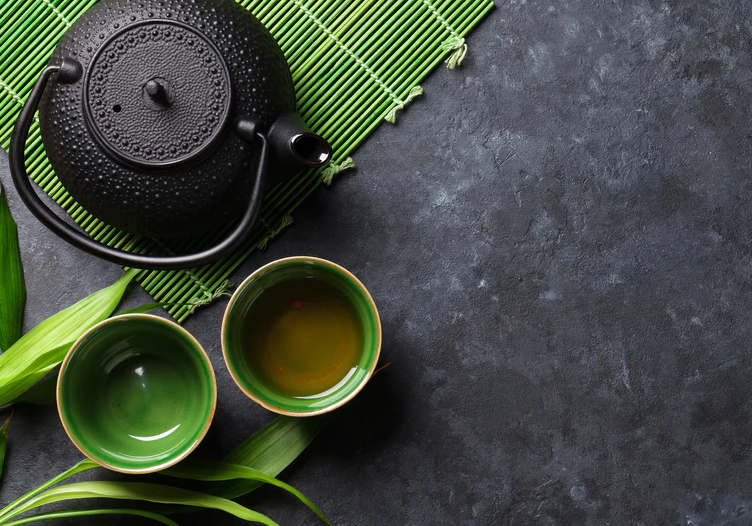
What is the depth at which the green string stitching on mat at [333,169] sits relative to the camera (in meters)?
0.98

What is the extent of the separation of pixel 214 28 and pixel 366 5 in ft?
0.89

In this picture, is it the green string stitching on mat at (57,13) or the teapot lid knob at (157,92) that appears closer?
the teapot lid knob at (157,92)

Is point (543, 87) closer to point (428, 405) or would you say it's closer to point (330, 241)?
point (330, 241)

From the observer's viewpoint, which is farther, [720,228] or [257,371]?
[720,228]

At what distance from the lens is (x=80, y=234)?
793 millimetres

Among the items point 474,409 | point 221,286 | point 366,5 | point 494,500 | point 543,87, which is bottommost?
point 494,500

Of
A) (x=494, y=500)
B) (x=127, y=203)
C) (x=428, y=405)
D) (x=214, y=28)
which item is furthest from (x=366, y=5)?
(x=494, y=500)

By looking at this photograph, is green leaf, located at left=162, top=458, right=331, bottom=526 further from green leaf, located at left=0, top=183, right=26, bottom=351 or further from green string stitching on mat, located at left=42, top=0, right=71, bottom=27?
green string stitching on mat, located at left=42, top=0, right=71, bottom=27

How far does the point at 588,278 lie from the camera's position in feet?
3.29

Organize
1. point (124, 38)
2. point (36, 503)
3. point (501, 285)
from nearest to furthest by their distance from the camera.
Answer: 1. point (124, 38)
2. point (36, 503)
3. point (501, 285)

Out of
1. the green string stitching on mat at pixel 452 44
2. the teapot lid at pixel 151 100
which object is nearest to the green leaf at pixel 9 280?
the teapot lid at pixel 151 100

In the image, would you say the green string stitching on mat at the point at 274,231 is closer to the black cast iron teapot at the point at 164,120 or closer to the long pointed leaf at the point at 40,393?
the black cast iron teapot at the point at 164,120

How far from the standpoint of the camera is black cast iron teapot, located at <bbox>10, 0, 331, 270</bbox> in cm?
78

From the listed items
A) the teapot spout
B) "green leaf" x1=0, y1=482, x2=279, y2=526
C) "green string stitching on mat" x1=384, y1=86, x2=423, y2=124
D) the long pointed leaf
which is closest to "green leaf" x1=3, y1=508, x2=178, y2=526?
"green leaf" x1=0, y1=482, x2=279, y2=526
